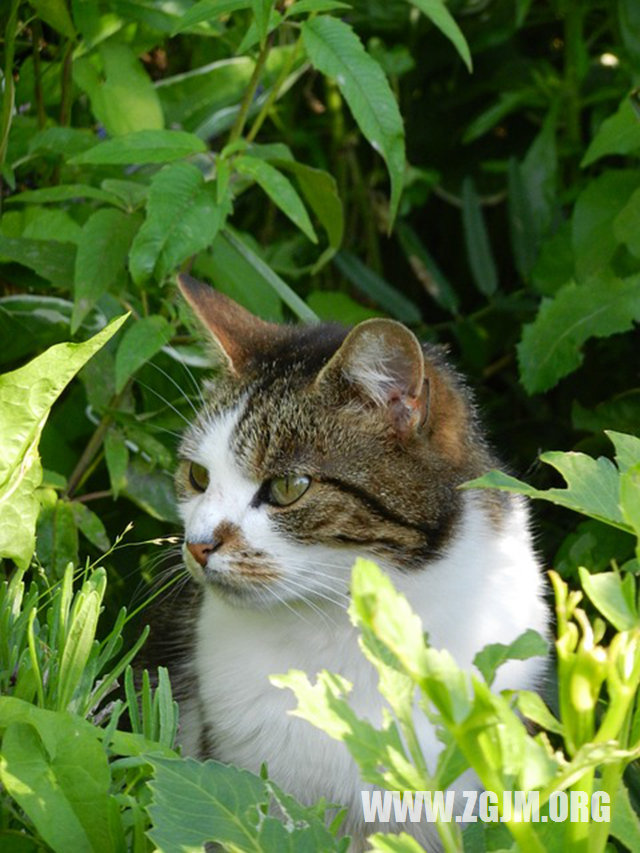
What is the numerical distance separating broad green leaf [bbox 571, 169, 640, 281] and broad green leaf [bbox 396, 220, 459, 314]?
1.52 ft

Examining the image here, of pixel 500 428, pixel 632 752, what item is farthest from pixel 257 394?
pixel 500 428

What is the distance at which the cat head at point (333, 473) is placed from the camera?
1451mm

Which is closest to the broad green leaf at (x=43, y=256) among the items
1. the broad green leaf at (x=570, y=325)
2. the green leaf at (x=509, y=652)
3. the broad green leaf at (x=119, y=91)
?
the broad green leaf at (x=119, y=91)

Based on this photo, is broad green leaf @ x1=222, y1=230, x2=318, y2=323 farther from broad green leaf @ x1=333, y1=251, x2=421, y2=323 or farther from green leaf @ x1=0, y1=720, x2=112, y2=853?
green leaf @ x1=0, y1=720, x2=112, y2=853

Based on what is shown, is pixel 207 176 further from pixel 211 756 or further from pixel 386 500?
pixel 211 756

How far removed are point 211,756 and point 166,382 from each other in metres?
0.77

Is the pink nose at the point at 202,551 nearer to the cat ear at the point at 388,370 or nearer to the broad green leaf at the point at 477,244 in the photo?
the cat ear at the point at 388,370

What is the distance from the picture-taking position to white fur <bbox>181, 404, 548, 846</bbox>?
145 cm

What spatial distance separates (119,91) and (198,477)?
0.76m

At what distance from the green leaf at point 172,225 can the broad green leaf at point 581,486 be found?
2.40 ft

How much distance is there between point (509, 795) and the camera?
0.88m

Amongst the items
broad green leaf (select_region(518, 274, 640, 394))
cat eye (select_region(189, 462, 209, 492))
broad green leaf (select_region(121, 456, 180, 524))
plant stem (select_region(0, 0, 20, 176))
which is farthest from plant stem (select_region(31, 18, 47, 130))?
broad green leaf (select_region(518, 274, 640, 394))

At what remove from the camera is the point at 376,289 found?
2.68 metres

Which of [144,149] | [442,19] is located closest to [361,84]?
[442,19]
